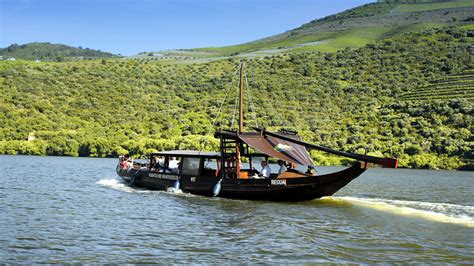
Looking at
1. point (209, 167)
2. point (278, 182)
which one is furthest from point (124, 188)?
point (278, 182)

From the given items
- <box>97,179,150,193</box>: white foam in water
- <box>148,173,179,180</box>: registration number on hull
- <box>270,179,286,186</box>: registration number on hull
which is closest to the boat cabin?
<box>148,173,179,180</box>: registration number on hull

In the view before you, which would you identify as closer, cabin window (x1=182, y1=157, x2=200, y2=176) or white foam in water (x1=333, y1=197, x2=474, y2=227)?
white foam in water (x1=333, y1=197, x2=474, y2=227)

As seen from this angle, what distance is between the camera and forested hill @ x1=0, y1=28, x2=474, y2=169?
80500 mm

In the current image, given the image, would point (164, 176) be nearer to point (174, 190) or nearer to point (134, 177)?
point (174, 190)

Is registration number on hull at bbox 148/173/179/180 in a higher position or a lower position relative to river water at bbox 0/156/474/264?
higher

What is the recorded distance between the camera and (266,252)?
55.2 feet

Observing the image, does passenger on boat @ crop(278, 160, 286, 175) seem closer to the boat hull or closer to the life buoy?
the boat hull

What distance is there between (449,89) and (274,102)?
32.4m

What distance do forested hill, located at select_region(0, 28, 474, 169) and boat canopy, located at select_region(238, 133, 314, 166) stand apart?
42.0m

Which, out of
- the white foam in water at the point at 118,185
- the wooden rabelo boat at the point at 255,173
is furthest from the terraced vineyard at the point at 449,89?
the white foam in water at the point at 118,185

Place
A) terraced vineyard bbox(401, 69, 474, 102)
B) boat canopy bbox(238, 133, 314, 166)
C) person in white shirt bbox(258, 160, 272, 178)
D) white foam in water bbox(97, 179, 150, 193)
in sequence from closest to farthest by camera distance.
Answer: boat canopy bbox(238, 133, 314, 166) < person in white shirt bbox(258, 160, 272, 178) < white foam in water bbox(97, 179, 150, 193) < terraced vineyard bbox(401, 69, 474, 102)

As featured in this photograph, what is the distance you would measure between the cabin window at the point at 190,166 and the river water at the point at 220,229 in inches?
69.6

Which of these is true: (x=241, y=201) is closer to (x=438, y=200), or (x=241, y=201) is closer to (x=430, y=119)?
(x=438, y=200)

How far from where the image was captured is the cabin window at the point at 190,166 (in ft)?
109
